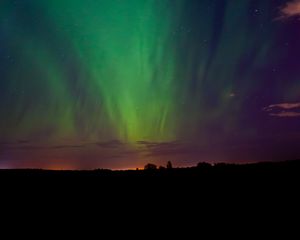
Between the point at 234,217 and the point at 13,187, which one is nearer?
the point at 234,217

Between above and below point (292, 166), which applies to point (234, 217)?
below

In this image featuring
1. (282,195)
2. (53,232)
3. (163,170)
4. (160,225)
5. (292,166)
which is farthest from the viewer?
(163,170)

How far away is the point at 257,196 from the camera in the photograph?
7.66m

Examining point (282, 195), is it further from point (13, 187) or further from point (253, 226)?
point (13, 187)

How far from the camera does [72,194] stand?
7.91 meters

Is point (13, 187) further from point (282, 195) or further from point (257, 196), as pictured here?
point (282, 195)

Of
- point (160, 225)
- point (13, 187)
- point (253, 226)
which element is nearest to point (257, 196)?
point (253, 226)

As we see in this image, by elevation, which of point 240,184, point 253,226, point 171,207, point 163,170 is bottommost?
point 253,226

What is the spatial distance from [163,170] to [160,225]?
105 inches

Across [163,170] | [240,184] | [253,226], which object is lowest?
[253,226]

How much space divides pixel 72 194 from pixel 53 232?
58.2 inches

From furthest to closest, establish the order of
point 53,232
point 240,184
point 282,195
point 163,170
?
point 163,170, point 240,184, point 282,195, point 53,232

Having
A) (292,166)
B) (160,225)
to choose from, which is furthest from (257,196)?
(160,225)

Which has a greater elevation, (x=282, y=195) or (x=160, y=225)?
(x=282, y=195)
